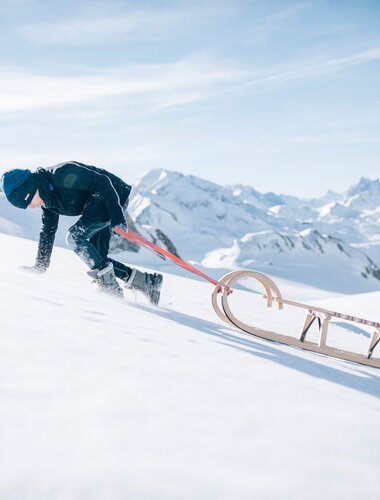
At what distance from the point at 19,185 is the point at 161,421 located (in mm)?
3585

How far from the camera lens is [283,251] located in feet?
235

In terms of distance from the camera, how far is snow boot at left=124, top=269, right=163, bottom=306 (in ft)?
17.9

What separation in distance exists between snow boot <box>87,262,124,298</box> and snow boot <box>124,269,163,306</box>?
359mm

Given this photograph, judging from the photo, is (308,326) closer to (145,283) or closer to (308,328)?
(308,328)

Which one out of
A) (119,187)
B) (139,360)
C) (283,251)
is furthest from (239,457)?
(283,251)

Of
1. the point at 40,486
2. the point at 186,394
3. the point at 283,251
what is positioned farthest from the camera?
the point at 283,251

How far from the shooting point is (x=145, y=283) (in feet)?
18.2

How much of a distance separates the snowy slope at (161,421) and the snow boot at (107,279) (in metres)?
1.67

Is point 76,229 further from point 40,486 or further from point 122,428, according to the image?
point 40,486

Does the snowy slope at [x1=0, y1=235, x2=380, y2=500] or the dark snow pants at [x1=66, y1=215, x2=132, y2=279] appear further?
the dark snow pants at [x1=66, y1=215, x2=132, y2=279]

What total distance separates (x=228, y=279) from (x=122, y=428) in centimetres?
380

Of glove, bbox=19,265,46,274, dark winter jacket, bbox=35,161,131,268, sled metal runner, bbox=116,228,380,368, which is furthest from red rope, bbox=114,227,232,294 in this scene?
glove, bbox=19,265,46,274

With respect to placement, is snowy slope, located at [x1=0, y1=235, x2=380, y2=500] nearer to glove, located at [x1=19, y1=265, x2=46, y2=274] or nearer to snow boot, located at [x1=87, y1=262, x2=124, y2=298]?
snow boot, located at [x1=87, y1=262, x2=124, y2=298]

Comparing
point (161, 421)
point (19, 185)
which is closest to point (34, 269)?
point (19, 185)
